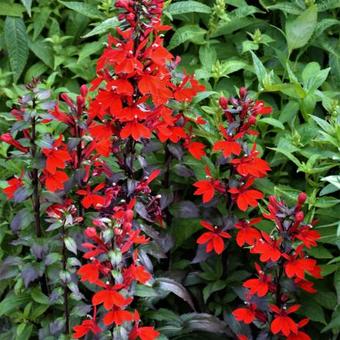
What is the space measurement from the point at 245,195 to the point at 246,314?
0.35 m

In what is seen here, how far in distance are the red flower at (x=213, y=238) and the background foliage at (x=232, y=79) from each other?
72mm

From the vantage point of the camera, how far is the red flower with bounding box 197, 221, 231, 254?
2.41 metres

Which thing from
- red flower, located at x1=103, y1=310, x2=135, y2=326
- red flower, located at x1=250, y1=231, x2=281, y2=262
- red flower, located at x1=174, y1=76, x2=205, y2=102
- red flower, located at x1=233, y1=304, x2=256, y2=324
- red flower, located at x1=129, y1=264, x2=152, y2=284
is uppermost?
red flower, located at x1=174, y1=76, x2=205, y2=102

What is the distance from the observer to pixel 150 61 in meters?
2.19

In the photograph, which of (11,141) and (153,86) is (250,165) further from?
(11,141)

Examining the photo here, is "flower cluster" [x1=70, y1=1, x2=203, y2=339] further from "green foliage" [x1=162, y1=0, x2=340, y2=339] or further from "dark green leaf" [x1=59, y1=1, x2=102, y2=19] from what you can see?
"dark green leaf" [x1=59, y1=1, x2=102, y2=19]

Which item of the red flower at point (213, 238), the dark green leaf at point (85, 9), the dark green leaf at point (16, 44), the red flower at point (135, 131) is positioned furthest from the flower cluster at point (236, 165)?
the dark green leaf at point (16, 44)

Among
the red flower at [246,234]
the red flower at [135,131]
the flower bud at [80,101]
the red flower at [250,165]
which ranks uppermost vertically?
the flower bud at [80,101]

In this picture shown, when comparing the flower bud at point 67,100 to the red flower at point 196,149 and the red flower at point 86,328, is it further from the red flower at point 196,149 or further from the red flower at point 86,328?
the red flower at point 86,328

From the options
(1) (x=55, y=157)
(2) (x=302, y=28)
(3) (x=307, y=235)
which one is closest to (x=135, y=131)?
(1) (x=55, y=157)

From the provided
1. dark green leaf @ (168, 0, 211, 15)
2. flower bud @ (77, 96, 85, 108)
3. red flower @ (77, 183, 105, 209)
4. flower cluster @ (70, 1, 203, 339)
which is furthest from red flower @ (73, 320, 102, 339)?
dark green leaf @ (168, 0, 211, 15)

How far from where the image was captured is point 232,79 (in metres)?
2.94

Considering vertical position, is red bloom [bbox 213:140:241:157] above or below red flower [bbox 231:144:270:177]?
above

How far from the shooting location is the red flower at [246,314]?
232 cm
